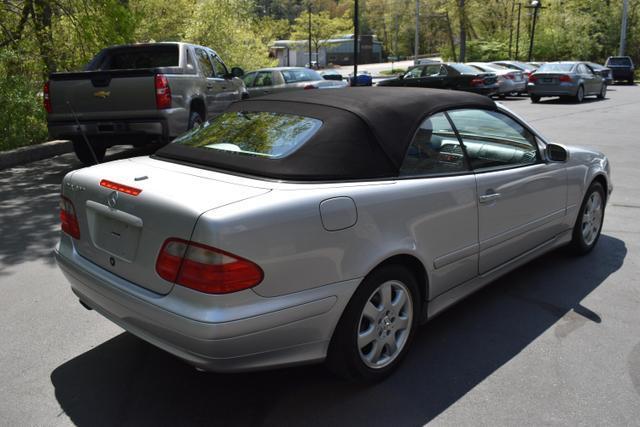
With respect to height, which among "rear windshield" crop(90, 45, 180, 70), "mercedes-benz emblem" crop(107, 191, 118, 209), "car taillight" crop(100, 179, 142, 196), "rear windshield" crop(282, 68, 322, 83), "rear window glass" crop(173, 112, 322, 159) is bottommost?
"rear windshield" crop(282, 68, 322, 83)

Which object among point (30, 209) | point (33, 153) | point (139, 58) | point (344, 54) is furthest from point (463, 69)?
point (344, 54)

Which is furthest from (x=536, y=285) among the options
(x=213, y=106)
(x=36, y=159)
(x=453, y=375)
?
(x=36, y=159)

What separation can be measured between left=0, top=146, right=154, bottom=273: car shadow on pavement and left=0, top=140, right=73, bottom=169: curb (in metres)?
0.14

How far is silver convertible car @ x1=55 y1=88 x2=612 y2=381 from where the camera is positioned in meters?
2.66

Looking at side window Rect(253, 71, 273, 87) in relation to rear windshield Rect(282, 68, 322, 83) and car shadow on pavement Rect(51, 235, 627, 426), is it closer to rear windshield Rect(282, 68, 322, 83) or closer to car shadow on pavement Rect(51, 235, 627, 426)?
rear windshield Rect(282, 68, 322, 83)

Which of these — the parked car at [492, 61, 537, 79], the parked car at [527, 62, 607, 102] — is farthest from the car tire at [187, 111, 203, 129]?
the parked car at [492, 61, 537, 79]

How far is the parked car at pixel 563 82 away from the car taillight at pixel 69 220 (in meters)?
22.1

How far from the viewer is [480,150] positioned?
4195 millimetres

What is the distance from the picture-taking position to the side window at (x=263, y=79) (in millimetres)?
17000

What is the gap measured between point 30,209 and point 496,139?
17.2 ft

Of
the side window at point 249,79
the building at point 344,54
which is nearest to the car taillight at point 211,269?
the side window at point 249,79

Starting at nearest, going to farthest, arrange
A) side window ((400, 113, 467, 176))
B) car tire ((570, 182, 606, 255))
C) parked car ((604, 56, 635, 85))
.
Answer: side window ((400, 113, 467, 176)) → car tire ((570, 182, 606, 255)) → parked car ((604, 56, 635, 85))

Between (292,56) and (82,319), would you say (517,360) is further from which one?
(292,56)

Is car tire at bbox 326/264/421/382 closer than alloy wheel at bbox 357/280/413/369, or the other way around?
car tire at bbox 326/264/421/382
